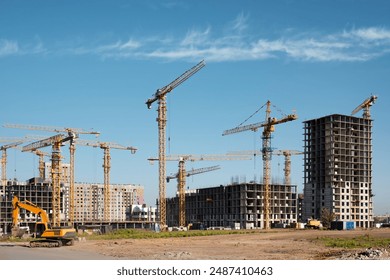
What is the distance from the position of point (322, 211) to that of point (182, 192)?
34.4 m

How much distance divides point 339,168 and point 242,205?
80.4 feet

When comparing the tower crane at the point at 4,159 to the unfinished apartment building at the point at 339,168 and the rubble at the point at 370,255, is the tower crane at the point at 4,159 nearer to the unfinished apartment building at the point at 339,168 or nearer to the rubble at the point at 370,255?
the unfinished apartment building at the point at 339,168

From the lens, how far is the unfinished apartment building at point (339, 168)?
133125mm

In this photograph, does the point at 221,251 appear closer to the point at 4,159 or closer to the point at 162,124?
the point at 162,124

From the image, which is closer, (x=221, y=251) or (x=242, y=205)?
(x=221, y=251)

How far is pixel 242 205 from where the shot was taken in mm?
139250

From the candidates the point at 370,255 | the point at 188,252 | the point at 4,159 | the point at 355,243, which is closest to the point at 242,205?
the point at 4,159

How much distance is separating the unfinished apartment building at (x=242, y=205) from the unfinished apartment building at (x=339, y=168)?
892cm

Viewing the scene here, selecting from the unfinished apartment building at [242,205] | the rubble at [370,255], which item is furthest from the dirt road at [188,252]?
the unfinished apartment building at [242,205]

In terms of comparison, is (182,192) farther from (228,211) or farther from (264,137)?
(264,137)

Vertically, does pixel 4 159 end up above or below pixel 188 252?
above
